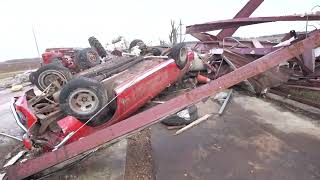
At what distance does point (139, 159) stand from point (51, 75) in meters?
2.90

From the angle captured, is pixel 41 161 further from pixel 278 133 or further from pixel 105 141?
pixel 278 133

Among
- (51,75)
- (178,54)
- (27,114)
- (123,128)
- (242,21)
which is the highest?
(242,21)

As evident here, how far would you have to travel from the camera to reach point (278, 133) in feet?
17.2

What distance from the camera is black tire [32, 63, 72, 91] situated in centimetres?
638

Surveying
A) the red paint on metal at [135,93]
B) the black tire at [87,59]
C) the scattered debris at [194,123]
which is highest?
the black tire at [87,59]

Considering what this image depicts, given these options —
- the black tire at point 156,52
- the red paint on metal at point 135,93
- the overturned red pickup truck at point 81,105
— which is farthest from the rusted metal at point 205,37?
the overturned red pickup truck at point 81,105

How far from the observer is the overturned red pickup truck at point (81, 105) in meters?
4.41

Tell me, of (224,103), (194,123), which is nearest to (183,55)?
(224,103)

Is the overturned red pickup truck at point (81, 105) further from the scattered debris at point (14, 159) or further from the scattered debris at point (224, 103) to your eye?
the scattered debris at point (224, 103)

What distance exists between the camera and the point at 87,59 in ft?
25.8

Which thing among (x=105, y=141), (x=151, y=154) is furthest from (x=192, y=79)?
(x=105, y=141)

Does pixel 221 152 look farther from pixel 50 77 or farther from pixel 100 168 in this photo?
pixel 50 77

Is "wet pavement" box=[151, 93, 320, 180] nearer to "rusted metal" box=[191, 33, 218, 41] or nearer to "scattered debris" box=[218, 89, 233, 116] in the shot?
"scattered debris" box=[218, 89, 233, 116]

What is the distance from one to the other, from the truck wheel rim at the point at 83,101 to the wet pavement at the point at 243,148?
1.14 m
